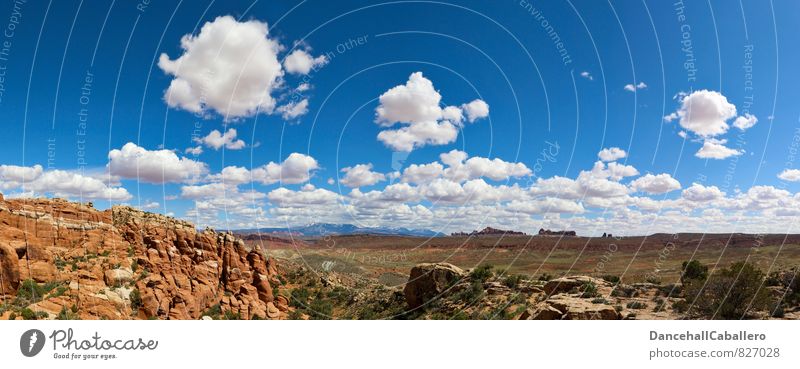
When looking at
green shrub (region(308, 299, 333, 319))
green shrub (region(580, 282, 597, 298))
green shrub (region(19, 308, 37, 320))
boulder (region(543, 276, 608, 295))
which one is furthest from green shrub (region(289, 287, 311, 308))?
green shrub (region(580, 282, 597, 298))

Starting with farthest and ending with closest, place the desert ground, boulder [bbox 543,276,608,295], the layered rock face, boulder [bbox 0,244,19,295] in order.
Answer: the desert ground < boulder [bbox 543,276,608,295] < the layered rock face < boulder [bbox 0,244,19,295]

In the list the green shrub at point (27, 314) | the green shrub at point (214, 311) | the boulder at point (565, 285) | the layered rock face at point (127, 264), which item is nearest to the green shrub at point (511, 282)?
the boulder at point (565, 285)

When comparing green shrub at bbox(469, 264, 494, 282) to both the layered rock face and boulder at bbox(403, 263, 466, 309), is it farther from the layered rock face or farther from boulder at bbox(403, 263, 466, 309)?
the layered rock face

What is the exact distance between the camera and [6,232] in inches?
928

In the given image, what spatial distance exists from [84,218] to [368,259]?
56.1m

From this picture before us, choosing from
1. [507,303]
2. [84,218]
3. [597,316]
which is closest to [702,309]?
[597,316]

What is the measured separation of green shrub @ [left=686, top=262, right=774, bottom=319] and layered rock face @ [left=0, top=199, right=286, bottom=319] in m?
26.2

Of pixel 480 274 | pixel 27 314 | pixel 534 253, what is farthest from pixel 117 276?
pixel 534 253

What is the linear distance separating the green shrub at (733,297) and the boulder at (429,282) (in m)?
16.0

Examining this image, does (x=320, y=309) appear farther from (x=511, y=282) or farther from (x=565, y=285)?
(x=565, y=285)

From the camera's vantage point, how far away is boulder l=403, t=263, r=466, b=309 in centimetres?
3078

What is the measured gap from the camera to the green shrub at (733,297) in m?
17.0

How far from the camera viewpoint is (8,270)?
69.0 feet

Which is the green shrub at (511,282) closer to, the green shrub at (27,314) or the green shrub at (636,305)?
the green shrub at (636,305)
